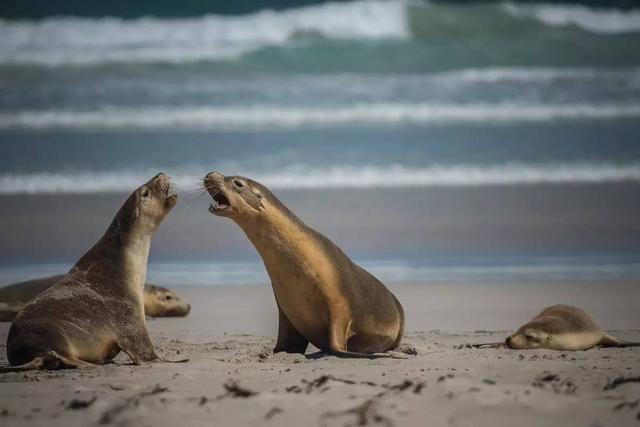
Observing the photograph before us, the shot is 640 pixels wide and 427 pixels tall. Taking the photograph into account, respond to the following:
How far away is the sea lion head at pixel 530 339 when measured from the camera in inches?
331

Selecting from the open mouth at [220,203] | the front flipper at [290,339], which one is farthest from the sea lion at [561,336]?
the open mouth at [220,203]

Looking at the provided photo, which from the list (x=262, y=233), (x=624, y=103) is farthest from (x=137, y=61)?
(x=262, y=233)

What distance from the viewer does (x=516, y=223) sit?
14430mm

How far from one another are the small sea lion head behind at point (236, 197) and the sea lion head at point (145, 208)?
0.59 m

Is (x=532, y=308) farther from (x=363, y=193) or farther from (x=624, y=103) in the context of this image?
(x=624, y=103)

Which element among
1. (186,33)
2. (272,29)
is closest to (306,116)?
(272,29)

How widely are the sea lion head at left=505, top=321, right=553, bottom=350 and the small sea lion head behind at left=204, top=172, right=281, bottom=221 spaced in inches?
78.0

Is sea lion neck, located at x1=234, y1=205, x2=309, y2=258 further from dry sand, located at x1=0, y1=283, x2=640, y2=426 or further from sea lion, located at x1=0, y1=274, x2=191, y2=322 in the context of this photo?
sea lion, located at x1=0, y1=274, x2=191, y2=322

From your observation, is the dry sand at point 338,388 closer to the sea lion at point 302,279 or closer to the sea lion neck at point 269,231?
the sea lion at point 302,279

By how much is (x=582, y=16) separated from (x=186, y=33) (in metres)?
9.17

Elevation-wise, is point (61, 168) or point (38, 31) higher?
point (38, 31)

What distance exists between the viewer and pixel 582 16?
1078 inches

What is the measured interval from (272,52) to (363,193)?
10.5m

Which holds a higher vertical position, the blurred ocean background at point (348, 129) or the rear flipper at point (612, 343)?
the blurred ocean background at point (348, 129)
